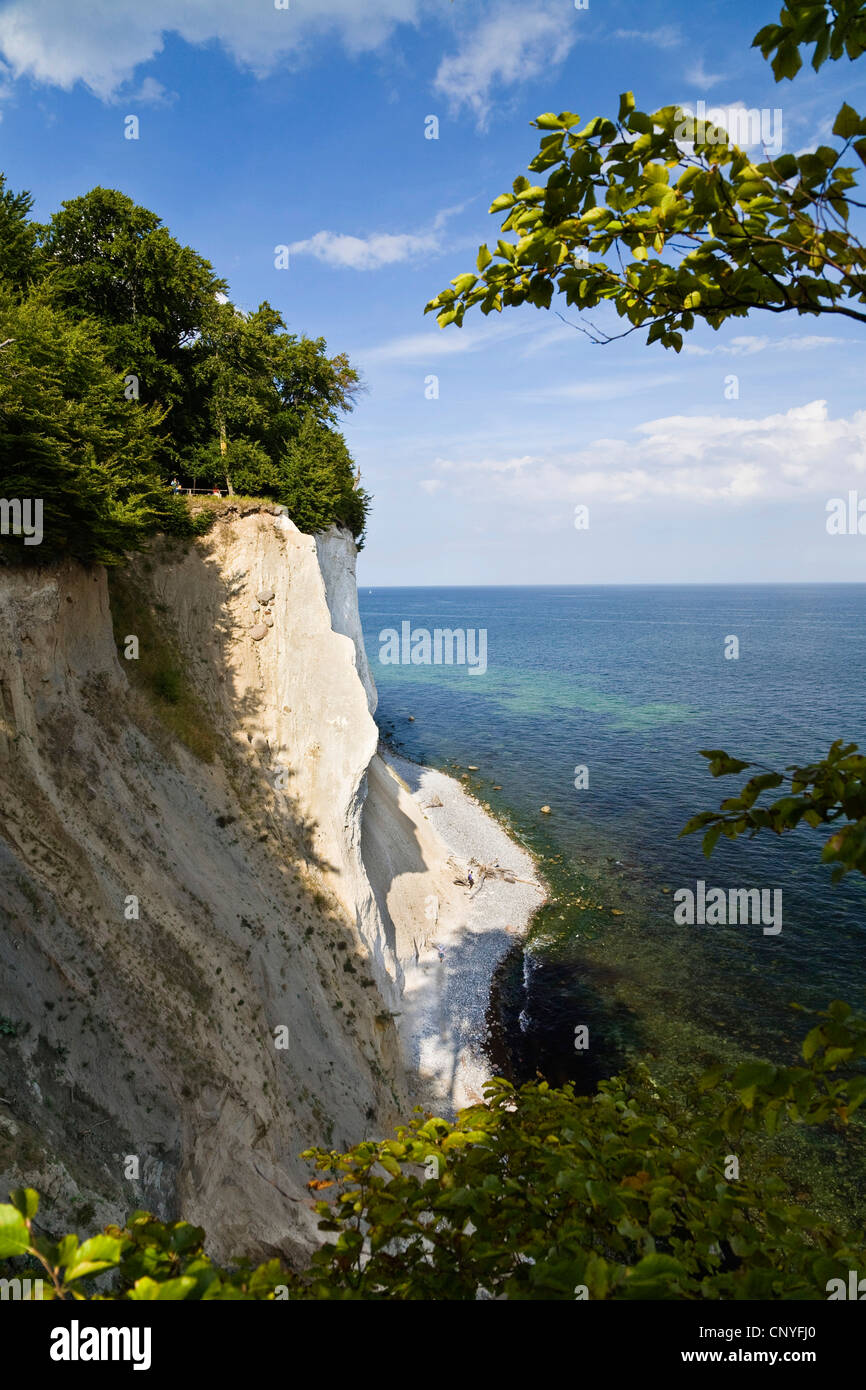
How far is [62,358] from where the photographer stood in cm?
1825

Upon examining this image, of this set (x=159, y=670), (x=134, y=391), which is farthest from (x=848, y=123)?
(x=134, y=391)

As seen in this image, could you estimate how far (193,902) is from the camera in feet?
57.6

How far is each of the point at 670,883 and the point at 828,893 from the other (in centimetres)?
851

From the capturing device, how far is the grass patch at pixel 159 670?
21000 millimetres

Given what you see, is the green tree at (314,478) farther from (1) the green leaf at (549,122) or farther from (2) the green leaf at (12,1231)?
(2) the green leaf at (12,1231)

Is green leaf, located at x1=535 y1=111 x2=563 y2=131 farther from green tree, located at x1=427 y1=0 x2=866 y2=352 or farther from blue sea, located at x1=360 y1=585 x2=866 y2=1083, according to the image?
blue sea, located at x1=360 y1=585 x2=866 y2=1083

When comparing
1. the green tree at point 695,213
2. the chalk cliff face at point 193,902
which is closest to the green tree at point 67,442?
the chalk cliff face at point 193,902

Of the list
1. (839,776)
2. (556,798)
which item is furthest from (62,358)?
(556,798)

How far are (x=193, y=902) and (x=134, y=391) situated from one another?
20.7 meters

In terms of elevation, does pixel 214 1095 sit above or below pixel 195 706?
below

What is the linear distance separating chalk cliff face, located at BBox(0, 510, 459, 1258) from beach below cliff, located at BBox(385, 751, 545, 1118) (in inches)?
74.4

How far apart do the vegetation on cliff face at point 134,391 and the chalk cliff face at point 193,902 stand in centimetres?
242
